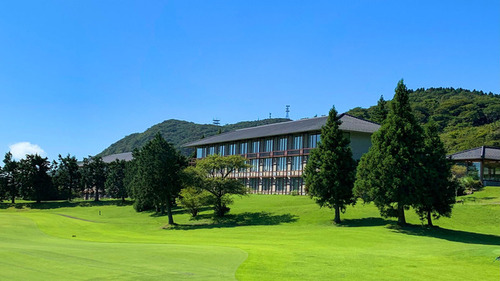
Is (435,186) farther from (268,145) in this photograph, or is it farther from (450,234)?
(268,145)

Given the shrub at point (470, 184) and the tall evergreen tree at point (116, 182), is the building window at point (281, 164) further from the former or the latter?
the tall evergreen tree at point (116, 182)

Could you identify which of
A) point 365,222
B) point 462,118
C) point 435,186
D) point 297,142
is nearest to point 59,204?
point 297,142

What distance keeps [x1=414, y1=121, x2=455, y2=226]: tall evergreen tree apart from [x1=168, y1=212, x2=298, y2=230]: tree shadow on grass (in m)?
13.4

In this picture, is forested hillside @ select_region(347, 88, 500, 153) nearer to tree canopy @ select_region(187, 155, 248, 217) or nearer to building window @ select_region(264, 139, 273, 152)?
building window @ select_region(264, 139, 273, 152)

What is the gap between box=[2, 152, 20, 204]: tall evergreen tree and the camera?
3703 inches

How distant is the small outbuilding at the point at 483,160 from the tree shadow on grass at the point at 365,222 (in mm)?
22420

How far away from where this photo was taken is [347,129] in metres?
61.3

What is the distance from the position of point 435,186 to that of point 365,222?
7.57 meters

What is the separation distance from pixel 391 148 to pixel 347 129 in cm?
2580

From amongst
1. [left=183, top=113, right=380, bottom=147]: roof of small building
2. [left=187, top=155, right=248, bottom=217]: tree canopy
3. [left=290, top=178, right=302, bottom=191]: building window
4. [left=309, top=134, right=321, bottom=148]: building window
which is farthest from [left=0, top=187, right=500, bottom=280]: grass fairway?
[left=290, top=178, right=302, bottom=191]: building window

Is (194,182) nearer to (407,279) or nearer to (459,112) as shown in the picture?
(407,279)

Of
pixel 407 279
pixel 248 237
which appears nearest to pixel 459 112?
pixel 248 237

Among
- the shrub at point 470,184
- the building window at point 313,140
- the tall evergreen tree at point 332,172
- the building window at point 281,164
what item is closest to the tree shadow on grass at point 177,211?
the building window at point 281,164

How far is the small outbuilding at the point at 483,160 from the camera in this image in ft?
187
